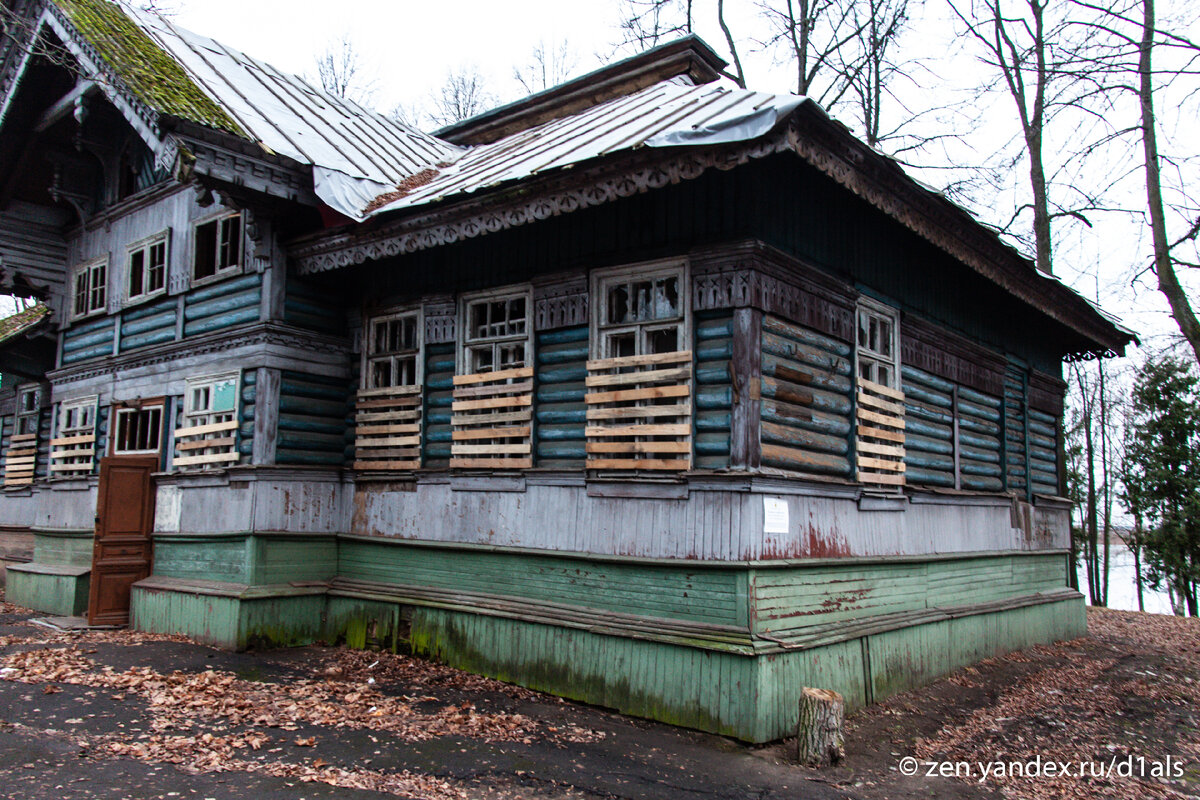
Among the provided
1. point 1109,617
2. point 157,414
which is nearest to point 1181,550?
point 1109,617

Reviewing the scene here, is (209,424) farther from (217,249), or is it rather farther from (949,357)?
(949,357)

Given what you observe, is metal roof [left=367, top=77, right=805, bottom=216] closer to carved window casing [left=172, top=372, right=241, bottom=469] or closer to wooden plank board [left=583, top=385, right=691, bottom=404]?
wooden plank board [left=583, top=385, right=691, bottom=404]

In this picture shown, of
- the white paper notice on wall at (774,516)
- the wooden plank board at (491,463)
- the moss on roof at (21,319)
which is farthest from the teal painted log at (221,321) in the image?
the moss on roof at (21,319)

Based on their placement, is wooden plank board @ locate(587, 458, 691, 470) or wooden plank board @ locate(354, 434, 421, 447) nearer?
wooden plank board @ locate(587, 458, 691, 470)

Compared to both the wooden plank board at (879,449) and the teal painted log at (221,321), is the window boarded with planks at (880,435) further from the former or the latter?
the teal painted log at (221,321)

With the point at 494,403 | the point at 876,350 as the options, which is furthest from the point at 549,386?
the point at 876,350

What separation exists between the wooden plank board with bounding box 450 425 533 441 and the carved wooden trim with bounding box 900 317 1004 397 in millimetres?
4585

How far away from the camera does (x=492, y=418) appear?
9.52 meters

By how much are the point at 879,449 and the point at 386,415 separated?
5.81 m

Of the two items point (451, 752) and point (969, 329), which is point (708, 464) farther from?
point (969, 329)

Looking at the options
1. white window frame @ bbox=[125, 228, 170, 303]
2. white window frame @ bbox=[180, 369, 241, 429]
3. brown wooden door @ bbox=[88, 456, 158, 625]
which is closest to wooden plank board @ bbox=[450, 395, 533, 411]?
white window frame @ bbox=[180, 369, 241, 429]

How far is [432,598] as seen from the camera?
9.63 m

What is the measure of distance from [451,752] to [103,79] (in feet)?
30.7

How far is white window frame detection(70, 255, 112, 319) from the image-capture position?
1405cm
